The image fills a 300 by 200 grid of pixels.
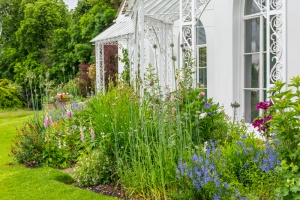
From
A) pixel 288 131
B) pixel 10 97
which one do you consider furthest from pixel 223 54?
pixel 10 97

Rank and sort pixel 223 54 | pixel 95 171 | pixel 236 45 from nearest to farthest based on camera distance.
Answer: pixel 95 171
pixel 236 45
pixel 223 54

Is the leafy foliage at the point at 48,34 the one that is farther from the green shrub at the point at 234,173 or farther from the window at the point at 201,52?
the green shrub at the point at 234,173

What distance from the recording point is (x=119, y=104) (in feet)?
18.6

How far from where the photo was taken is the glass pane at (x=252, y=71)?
775cm

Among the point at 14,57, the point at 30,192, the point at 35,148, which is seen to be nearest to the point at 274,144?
the point at 30,192

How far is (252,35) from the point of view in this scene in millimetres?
7844

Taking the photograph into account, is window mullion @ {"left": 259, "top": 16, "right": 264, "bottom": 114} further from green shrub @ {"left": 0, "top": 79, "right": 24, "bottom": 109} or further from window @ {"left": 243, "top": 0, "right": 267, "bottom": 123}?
green shrub @ {"left": 0, "top": 79, "right": 24, "bottom": 109}

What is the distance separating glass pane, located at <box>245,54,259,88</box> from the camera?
7.75 m

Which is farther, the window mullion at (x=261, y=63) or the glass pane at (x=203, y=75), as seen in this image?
the glass pane at (x=203, y=75)

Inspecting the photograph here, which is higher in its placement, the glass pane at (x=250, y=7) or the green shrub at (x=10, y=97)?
the glass pane at (x=250, y=7)

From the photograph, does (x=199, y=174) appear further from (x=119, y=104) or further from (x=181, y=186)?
(x=119, y=104)

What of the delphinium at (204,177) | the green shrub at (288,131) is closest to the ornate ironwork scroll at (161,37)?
the delphinium at (204,177)

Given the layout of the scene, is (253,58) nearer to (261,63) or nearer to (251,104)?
(261,63)

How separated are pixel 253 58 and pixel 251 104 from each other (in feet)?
2.96
